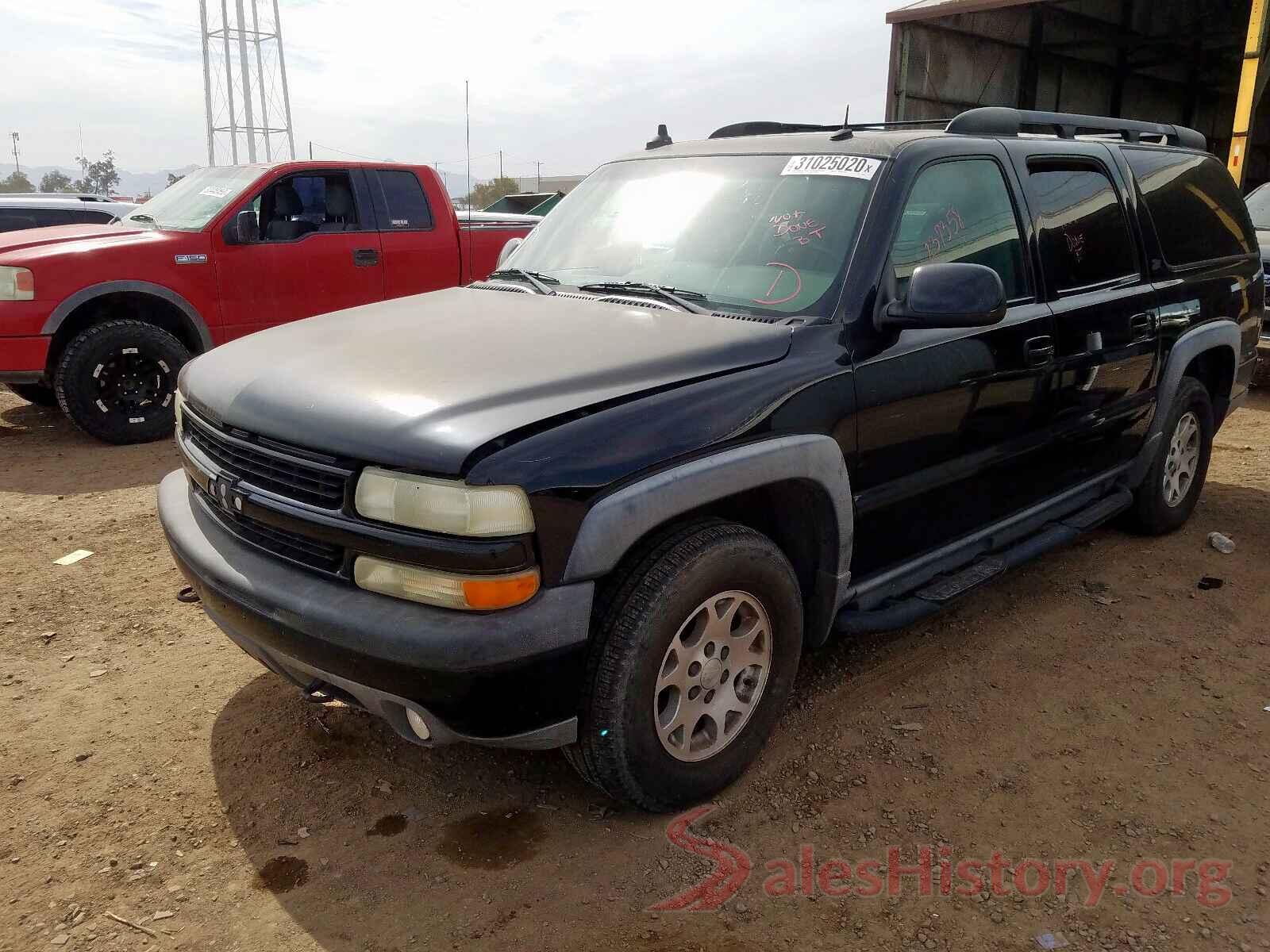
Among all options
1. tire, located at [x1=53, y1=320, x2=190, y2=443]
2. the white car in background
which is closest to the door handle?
tire, located at [x1=53, y1=320, x2=190, y2=443]

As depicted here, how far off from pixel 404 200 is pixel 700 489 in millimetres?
5903

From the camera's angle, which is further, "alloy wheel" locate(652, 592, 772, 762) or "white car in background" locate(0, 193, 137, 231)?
"white car in background" locate(0, 193, 137, 231)

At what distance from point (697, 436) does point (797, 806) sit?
43.1 inches

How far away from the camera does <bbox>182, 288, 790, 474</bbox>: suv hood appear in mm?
2289

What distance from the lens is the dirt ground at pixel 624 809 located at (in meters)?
2.37

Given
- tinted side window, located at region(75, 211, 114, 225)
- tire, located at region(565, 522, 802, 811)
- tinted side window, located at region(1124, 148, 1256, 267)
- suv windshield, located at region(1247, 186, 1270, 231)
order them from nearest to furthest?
tire, located at region(565, 522, 802, 811) → tinted side window, located at region(1124, 148, 1256, 267) → suv windshield, located at region(1247, 186, 1270, 231) → tinted side window, located at region(75, 211, 114, 225)

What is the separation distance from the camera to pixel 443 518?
7.23ft

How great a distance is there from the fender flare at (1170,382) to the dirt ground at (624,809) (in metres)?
0.60

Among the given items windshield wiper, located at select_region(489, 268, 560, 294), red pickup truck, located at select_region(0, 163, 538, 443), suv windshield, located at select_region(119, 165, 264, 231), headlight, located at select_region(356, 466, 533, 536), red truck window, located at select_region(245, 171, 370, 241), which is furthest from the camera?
red truck window, located at select_region(245, 171, 370, 241)

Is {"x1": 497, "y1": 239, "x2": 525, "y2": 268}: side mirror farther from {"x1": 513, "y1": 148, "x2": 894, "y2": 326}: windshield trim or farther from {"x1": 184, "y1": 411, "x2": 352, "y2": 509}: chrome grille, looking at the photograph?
{"x1": 184, "y1": 411, "x2": 352, "y2": 509}: chrome grille

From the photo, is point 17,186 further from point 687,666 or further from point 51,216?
point 687,666

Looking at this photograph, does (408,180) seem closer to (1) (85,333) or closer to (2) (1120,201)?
(1) (85,333)

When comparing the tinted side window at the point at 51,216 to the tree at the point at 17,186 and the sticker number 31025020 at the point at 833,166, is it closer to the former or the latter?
the sticker number 31025020 at the point at 833,166

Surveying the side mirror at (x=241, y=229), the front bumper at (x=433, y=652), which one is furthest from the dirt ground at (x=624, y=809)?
the side mirror at (x=241, y=229)
